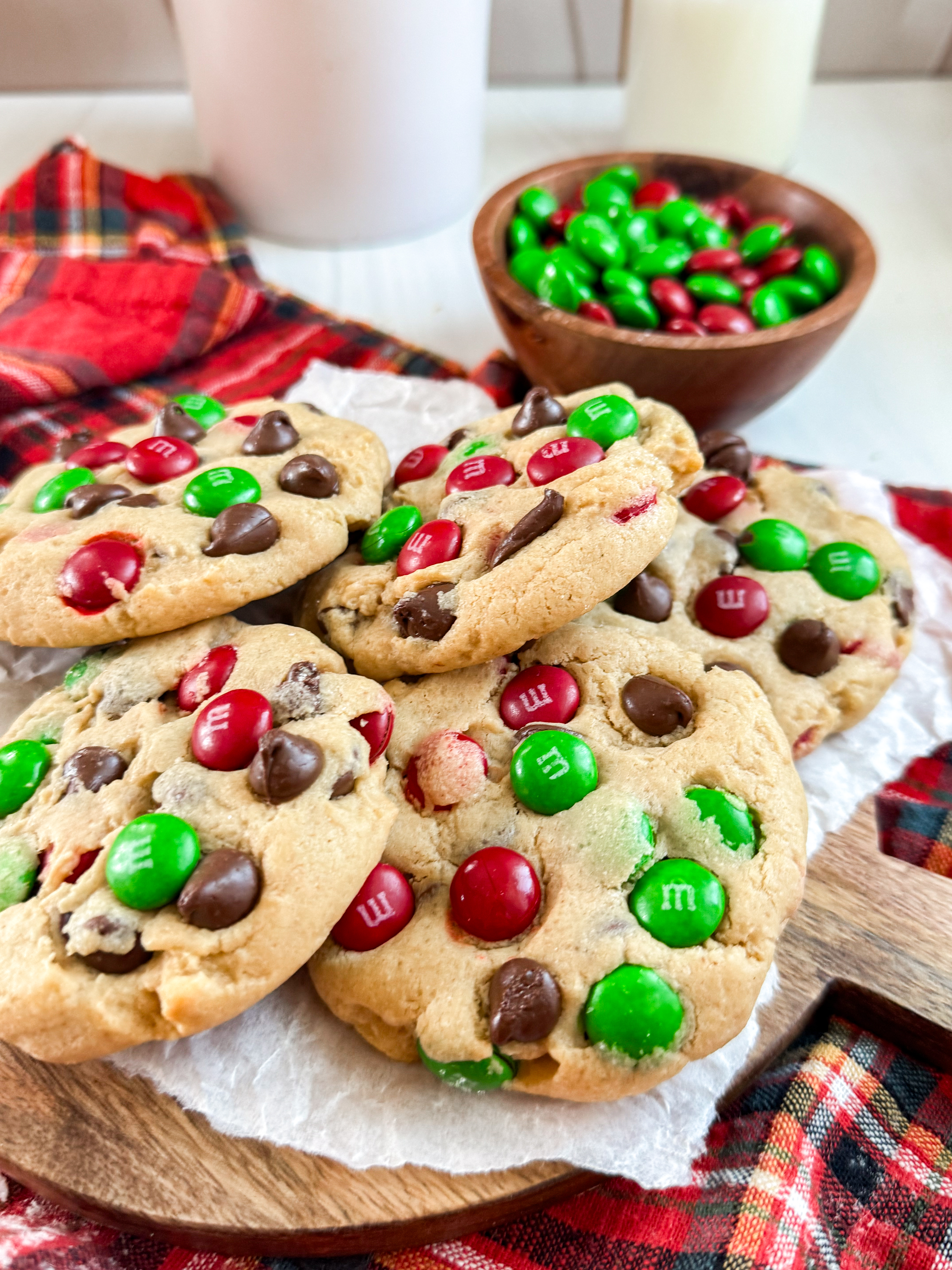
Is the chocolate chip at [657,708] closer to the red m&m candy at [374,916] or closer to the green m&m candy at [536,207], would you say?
the red m&m candy at [374,916]

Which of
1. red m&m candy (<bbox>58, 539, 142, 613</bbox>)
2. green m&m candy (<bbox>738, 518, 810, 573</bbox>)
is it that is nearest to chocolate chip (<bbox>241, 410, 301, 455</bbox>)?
red m&m candy (<bbox>58, 539, 142, 613</bbox>)

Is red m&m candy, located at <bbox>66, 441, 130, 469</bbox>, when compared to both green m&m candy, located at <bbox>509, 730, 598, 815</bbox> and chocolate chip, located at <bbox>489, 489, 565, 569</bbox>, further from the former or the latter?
green m&m candy, located at <bbox>509, 730, 598, 815</bbox>

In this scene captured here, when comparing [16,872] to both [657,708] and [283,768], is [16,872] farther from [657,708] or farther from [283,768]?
[657,708]

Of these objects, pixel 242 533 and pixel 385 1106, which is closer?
pixel 385 1106

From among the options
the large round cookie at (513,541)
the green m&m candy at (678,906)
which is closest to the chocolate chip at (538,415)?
the large round cookie at (513,541)

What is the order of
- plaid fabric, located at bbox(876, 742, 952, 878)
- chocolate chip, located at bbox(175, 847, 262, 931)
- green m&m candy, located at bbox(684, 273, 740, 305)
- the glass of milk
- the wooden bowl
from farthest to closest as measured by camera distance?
the glass of milk, green m&m candy, located at bbox(684, 273, 740, 305), the wooden bowl, plaid fabric, located at bbox(876, 742, 952, 878), chocolate chip, located at bbox(175, 847, 262, 931)

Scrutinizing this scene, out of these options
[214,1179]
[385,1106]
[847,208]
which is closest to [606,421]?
[385,1106]
